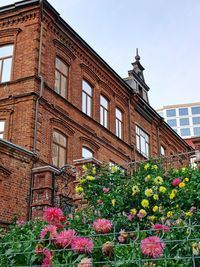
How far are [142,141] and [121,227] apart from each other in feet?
64.0

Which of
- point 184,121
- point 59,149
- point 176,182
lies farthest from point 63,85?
point 184,121

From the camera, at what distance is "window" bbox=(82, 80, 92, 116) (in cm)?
1981

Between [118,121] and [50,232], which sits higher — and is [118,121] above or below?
above

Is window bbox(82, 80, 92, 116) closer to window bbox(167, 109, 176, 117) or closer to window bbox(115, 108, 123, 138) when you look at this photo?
window bbox(115, 108, 123, 138)

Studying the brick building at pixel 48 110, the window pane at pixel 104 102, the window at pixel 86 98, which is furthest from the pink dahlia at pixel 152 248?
the window pane at pixel 104 102

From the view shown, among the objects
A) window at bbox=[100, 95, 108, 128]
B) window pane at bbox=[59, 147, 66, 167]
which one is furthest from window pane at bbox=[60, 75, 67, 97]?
window at bbox=[100, 95, 108, 128]

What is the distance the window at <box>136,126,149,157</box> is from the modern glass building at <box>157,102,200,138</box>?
236ft

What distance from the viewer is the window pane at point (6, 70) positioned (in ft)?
55.9

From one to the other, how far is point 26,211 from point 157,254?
36.5 feet

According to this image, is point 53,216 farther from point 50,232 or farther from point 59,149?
point 59,149

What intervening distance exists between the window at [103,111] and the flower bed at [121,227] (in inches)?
509

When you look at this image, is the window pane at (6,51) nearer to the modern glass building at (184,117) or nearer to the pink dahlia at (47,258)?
the pink dahlia at (47,258)

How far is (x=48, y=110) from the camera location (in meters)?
16.5

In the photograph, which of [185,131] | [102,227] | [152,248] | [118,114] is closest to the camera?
[152,248]
